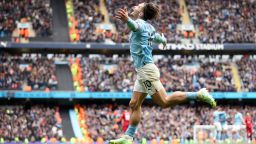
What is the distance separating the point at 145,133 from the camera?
35.8 meters

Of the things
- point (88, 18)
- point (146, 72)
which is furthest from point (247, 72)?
point (146, 72)

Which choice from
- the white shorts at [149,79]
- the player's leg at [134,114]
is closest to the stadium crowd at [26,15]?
the player's leg at [134,114]

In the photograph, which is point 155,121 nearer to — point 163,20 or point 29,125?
point 29,125

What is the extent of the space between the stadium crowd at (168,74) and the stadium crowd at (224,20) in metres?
2.27

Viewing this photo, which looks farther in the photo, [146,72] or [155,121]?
[155,121]

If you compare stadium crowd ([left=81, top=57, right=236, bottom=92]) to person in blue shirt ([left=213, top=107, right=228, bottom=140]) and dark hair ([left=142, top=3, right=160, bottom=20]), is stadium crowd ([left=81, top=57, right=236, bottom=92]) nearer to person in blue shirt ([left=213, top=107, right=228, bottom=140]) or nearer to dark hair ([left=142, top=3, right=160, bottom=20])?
person in blue shirt ([left=213, top=107, right=228, bottom=140])

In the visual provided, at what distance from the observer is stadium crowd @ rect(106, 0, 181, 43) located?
1757 inches

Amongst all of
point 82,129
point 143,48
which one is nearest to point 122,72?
point 82,129

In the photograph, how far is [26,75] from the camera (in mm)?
40375

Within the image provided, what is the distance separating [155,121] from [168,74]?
5.92 metres

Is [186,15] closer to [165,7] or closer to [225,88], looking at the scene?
[165,7]

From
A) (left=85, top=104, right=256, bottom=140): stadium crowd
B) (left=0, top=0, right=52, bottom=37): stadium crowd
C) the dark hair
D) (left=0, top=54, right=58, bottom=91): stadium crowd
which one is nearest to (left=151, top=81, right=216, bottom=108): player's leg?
the dark hair

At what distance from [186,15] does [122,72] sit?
8.96 meters

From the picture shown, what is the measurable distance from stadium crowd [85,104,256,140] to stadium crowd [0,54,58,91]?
349 centimetres
